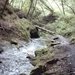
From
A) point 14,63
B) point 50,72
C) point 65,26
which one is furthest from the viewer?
point 65,26

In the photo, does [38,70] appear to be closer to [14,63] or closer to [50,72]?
[50,72]

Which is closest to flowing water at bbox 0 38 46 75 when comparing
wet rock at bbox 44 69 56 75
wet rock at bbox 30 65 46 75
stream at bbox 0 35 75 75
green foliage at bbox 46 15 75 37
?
stream at bbox 0 35 75 75

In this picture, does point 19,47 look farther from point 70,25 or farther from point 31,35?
point 70,25

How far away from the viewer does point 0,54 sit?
1265 cm

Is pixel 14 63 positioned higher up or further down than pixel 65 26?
further down

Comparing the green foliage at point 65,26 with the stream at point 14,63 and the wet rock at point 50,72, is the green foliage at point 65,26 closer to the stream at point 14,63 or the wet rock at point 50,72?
the stream at point 14,63

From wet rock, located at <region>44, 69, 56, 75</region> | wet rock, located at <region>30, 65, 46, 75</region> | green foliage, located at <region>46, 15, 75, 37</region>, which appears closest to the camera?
wet rock, located at <region>44, 69, 56, 75</region>

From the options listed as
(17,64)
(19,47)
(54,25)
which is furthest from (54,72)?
(54,25)

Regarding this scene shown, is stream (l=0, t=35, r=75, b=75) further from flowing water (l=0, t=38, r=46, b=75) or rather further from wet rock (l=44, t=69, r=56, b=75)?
wet rock (l=44, t=69, r=56, b=75)

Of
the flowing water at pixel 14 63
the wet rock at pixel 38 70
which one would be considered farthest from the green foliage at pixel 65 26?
the wet rock at pixel 38 70

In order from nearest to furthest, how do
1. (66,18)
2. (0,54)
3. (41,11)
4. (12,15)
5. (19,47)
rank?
(0,54)
(19,47)
(12,15)
(66,18)
(41,11)

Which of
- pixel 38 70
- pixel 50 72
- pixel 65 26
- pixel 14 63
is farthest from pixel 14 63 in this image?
pixel 65 26

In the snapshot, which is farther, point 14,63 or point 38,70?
point 14,63

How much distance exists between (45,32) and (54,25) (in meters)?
3.41
